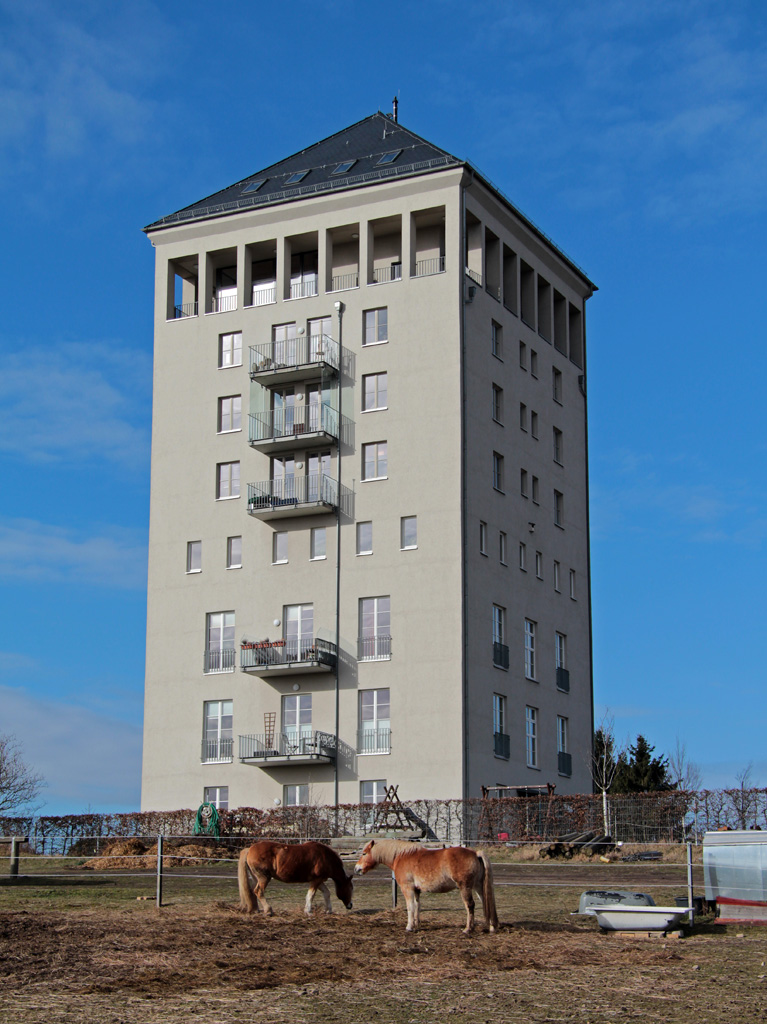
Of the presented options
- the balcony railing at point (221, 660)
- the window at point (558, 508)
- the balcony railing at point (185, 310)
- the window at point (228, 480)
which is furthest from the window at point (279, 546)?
the window at point (558, 508)

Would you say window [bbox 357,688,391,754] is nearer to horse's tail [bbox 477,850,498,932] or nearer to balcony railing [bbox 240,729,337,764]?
balcony railing [bbox 240,729,337,764]

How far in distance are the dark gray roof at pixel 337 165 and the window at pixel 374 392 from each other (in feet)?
28.7

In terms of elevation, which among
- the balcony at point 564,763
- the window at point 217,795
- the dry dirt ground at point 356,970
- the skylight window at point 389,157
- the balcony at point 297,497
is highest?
the skylight window at point 389,157

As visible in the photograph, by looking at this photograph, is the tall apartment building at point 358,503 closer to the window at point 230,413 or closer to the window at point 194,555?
the window at point 230,413

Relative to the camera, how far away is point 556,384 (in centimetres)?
7050

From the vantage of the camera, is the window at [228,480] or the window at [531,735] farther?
the window at [228,480]

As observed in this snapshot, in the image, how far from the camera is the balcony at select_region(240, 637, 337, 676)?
192 ft

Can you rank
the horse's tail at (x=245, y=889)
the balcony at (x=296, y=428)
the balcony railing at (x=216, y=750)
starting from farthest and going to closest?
the balcony at (x=296, y=428) → the balcony railing at (x=216, y=750) → the horse's tail at (x=245, y=889)

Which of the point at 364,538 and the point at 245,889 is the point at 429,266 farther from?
the point at 245,889

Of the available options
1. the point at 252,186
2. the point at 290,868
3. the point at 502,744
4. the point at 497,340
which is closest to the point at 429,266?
the point at 497,340

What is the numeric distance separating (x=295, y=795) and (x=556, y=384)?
24722 mm

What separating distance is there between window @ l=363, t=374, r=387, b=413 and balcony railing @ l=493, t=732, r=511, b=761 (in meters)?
14.9

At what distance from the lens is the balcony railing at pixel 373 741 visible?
57594 millimetres

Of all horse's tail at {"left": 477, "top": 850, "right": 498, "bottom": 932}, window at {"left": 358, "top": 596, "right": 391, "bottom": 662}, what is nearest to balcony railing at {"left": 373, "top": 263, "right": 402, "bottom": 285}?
window at {"left": 358, "top": 596, "right": 391, "bottom": 662}
